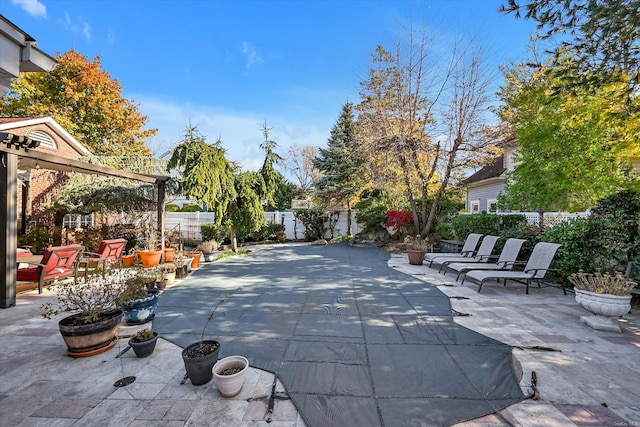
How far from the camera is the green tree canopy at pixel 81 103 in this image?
15.7 m

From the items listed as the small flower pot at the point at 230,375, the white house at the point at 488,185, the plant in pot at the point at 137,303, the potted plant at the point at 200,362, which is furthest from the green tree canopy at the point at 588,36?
the white house at the point at 488,185

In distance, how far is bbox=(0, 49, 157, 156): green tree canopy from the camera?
15.7m

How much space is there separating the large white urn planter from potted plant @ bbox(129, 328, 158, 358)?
18.0 feet

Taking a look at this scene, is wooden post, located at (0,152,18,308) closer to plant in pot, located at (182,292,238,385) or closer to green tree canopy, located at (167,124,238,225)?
green tree canopy, located at (167,124,238,225)

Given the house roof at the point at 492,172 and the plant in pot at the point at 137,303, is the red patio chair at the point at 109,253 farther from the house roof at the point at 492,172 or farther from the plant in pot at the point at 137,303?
the house roof at the point at 492,172

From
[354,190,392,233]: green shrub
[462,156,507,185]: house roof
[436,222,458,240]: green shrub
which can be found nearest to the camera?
[436,222,458,240]: green shrub

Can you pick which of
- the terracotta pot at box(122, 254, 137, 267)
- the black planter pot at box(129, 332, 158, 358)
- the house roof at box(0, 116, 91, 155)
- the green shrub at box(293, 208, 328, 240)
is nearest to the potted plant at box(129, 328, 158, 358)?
the black planter pot at box(129, 332, 158, 358)

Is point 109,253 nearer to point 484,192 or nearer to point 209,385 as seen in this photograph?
point 209,385

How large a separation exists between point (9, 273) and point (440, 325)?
687 centimetres

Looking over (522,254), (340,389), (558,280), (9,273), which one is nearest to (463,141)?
(522,254)

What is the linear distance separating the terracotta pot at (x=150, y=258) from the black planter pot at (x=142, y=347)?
5000 mm

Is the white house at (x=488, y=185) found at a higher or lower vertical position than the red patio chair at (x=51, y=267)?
higher

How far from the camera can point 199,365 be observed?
7.86ft

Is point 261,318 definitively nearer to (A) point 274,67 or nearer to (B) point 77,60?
(A) point 274,67
